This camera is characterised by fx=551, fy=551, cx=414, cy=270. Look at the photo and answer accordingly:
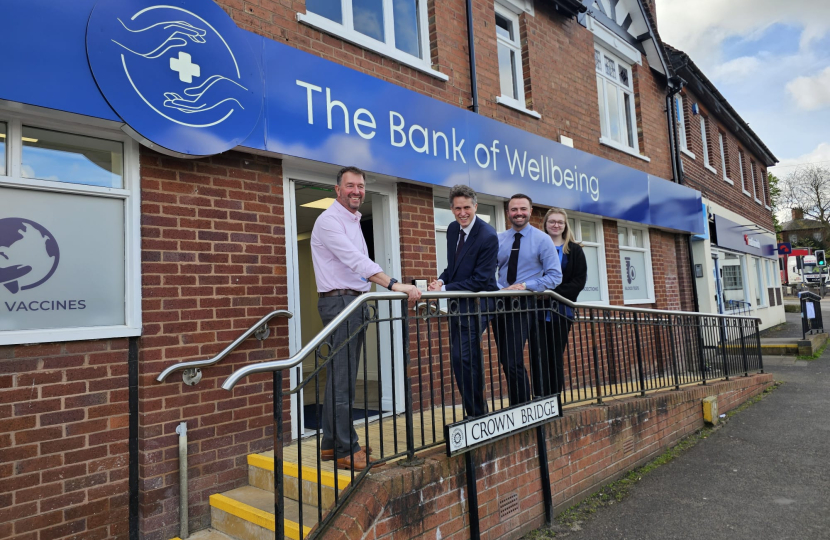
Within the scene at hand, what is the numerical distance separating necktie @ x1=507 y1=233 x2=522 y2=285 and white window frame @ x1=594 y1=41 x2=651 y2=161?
15.9 ft

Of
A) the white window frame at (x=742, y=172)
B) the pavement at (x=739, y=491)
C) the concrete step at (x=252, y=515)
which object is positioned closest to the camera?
the concrete step at (x=252, y=515)

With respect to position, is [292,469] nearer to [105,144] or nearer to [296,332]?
[296,332]

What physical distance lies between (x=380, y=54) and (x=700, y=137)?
10.4m

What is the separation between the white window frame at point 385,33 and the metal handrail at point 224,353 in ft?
8.16

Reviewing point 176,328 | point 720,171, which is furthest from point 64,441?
point 720,171

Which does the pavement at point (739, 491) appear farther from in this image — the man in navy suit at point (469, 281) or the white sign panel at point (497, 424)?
the man in navy suit at point (469, 281)

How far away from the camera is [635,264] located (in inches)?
373

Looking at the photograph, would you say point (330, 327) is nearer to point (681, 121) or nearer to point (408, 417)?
point (408, 417)

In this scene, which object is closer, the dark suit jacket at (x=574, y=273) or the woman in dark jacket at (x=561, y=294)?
the woman in dark jacket at (x=561, y=294)

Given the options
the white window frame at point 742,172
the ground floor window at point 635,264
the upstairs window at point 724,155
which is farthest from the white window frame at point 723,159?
the ground floor window at point 635,264

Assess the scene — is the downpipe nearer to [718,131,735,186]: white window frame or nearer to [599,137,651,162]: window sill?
[599,137,651,162]: window sill

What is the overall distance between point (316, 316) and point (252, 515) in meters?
6.12

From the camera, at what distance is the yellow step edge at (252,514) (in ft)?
9.63

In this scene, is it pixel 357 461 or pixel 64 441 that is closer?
pixel 64 441
